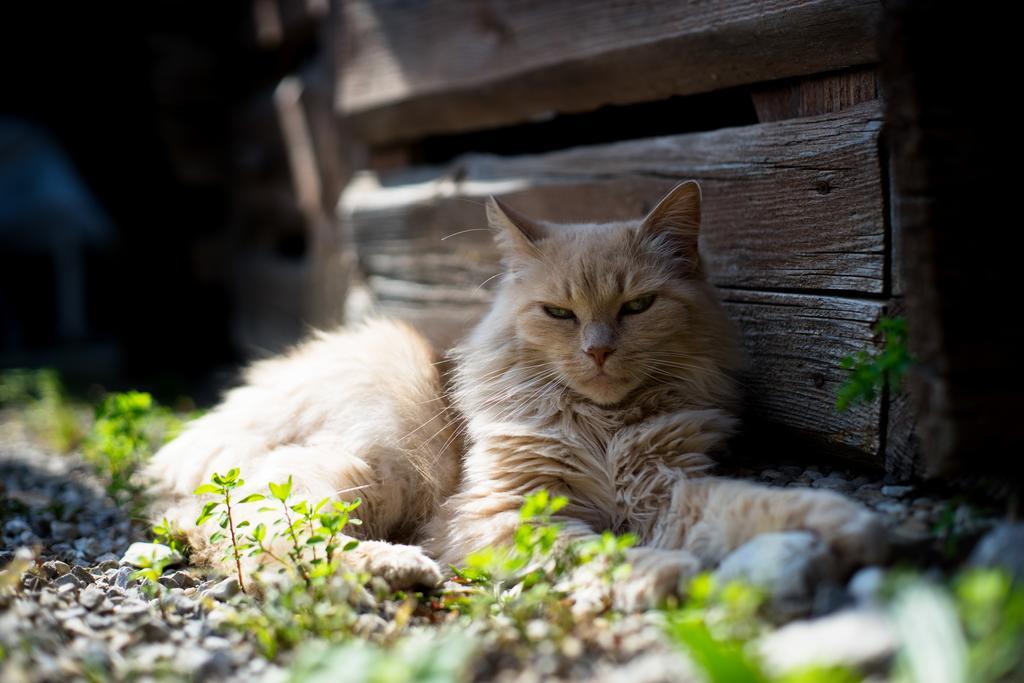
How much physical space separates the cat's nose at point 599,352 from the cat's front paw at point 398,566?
0.71m

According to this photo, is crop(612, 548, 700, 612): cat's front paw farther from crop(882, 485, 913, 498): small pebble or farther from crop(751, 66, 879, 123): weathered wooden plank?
crop(751, 66, 879, 123): weathered wooden plank

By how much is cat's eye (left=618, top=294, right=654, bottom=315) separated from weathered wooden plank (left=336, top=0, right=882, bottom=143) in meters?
0.84

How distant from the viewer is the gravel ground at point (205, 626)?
162cm

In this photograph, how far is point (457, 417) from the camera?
2799 mm

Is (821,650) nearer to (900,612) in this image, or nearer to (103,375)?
(900,612)

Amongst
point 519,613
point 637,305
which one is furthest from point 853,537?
point 637,305

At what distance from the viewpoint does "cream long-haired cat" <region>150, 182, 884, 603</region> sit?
2326 mm

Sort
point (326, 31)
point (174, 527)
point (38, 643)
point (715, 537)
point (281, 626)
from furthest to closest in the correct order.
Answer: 1. point (326, 31)
2. point (174, 527)
3. point (715, 537)
4. point (281, 626)
5. point (38, 643)

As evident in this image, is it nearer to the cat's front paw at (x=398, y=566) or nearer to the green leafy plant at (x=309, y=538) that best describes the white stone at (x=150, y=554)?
Answer: the green leafy plant at (x=309, y=538)

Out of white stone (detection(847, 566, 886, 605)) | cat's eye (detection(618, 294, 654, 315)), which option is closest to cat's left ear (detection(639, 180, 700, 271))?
cat's eye (detection(618, 294, 654, 315))

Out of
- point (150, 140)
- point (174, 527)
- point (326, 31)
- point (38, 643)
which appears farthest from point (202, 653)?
point (150, 140)

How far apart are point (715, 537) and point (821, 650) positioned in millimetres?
610

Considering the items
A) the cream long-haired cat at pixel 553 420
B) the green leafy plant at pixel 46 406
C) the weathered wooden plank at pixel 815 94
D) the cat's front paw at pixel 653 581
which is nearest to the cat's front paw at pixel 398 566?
the cream long-haired cat at pixel 553 420

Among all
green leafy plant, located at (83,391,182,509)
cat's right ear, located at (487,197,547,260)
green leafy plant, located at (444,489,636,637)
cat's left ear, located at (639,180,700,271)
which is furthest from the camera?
green leafy plant, located at (83,391,182,509)
